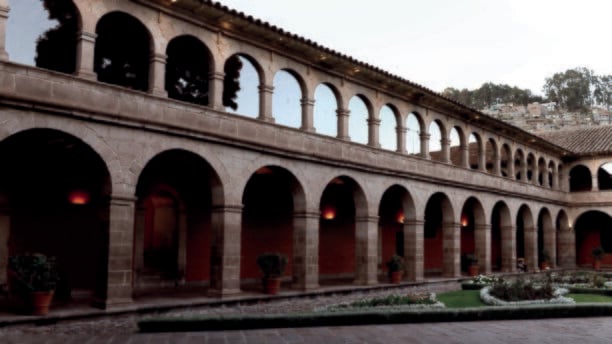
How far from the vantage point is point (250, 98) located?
16.4 metres

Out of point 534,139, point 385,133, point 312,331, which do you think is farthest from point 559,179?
point 312,331

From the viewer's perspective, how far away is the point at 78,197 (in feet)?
48.3

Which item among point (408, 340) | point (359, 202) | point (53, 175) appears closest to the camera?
point (408, 340)

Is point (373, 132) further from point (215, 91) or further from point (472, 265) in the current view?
point (472, 265)

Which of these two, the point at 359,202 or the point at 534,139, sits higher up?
the point at 534,139

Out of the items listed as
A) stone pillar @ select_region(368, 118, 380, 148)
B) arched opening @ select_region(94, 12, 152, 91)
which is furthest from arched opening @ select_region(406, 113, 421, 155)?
arched opening @ select_region(94, 12, 152, 91)

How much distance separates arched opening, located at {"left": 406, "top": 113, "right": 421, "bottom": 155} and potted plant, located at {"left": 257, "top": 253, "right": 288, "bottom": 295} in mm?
8322

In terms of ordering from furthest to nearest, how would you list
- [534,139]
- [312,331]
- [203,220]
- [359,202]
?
1. [534,139]
2. [359,202]
3. [203,220]
4. [312,331]

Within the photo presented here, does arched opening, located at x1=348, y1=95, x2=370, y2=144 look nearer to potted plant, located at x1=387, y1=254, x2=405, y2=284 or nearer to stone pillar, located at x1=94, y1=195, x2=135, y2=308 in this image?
potted plant, located at x1=387, y1=254, x2=405, y2=284

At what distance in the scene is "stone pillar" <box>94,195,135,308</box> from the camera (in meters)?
11.9

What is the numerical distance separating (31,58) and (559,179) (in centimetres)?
3161

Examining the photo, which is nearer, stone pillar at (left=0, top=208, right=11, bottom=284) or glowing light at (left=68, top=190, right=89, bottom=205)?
stone pillar at (left=0, top=208, right=11, bottom=284)

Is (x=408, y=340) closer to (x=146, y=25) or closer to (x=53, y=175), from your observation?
(x=146, y=25)

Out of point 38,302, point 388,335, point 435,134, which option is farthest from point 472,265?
point 38,302
